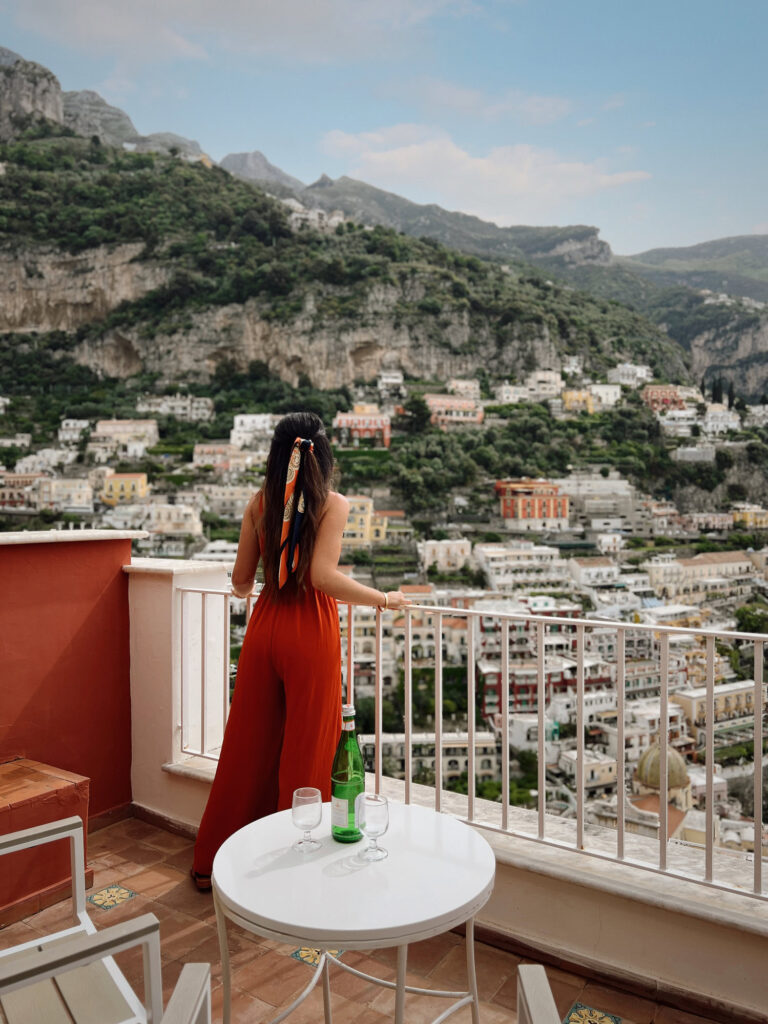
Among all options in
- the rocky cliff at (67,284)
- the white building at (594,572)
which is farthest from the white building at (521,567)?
the rocky cliff at (67,284)

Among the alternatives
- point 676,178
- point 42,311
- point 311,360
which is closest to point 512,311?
point 311,360

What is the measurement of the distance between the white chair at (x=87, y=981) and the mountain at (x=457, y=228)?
8541 centimetres

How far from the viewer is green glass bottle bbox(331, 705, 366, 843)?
1149mm

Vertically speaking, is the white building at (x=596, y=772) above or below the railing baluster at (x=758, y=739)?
below

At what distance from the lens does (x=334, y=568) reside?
159 cm

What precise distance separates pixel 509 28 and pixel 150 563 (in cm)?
6199

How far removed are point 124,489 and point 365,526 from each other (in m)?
16.5

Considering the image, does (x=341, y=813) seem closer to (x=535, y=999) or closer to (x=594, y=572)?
(x=535, y=999)

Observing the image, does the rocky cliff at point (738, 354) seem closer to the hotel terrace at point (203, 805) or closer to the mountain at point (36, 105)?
the mountain at point (36, 105)

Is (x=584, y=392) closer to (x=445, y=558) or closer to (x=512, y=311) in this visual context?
(x=512, y=311)

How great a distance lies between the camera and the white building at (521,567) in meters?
37.1

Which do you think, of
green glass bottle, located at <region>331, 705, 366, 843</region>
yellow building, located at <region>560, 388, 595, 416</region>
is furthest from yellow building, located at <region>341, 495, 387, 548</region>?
green glass bottle, located at <region>331, 705, 366, 843</region>

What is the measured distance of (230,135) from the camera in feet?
268

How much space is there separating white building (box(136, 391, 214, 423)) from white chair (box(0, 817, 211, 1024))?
2097 inches
